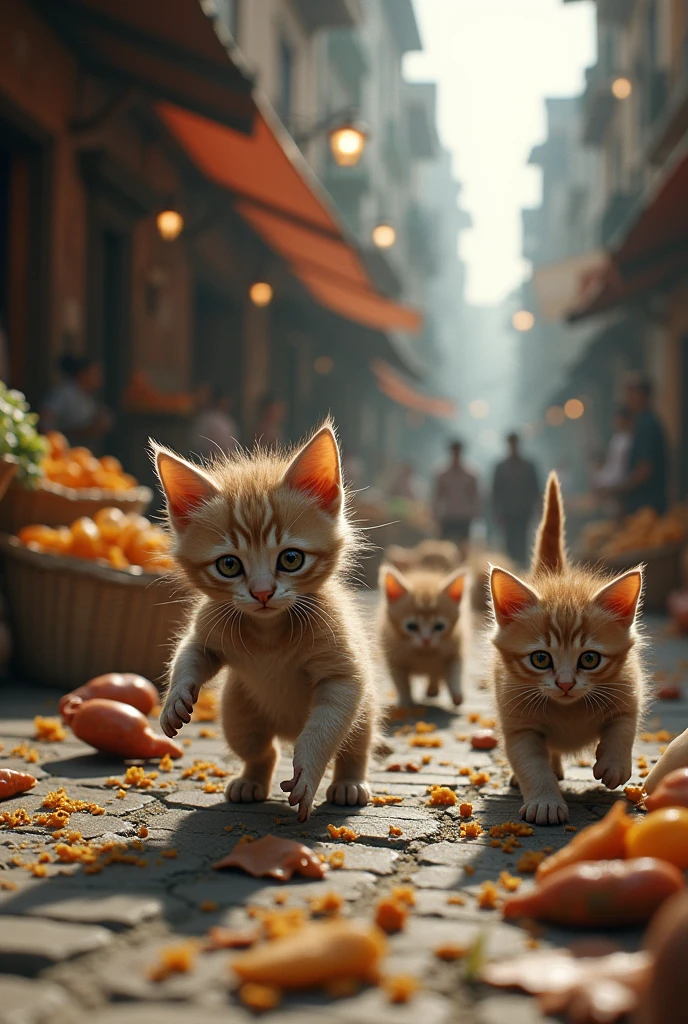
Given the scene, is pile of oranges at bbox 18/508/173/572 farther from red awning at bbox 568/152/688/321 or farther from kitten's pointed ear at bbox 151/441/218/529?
red awning at bbox 568/152/688/321

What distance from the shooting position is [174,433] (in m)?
10.8

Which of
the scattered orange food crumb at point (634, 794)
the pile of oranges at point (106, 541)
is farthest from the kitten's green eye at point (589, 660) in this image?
the pile of oranges at point (106, 541)

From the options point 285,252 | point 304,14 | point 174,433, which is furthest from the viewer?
point 304,14

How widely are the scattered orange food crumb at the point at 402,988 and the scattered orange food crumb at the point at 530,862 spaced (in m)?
0.85

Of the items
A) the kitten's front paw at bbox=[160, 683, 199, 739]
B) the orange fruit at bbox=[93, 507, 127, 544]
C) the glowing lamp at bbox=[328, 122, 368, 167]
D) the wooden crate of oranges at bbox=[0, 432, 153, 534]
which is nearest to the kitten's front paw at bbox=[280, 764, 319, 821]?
the kitten's front paw at bbox=[160, 683, 199, 739]

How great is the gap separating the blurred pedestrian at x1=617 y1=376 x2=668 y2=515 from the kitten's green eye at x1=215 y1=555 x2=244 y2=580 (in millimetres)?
9236

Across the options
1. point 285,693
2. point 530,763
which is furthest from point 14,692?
point 530,763

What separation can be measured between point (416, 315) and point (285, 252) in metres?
2.91

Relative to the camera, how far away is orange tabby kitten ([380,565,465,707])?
19.6 feet

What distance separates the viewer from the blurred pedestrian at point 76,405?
8930 mm

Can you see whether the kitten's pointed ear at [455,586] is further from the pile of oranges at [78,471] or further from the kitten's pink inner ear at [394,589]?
the pile of oranges at [78,471]

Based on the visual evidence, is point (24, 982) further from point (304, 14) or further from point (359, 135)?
point (304, 14)

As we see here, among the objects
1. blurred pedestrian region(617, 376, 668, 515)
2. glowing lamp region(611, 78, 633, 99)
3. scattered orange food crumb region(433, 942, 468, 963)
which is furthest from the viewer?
glowing lamp region(611, 78, 633, 99)

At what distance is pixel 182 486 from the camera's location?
11.8 feet
